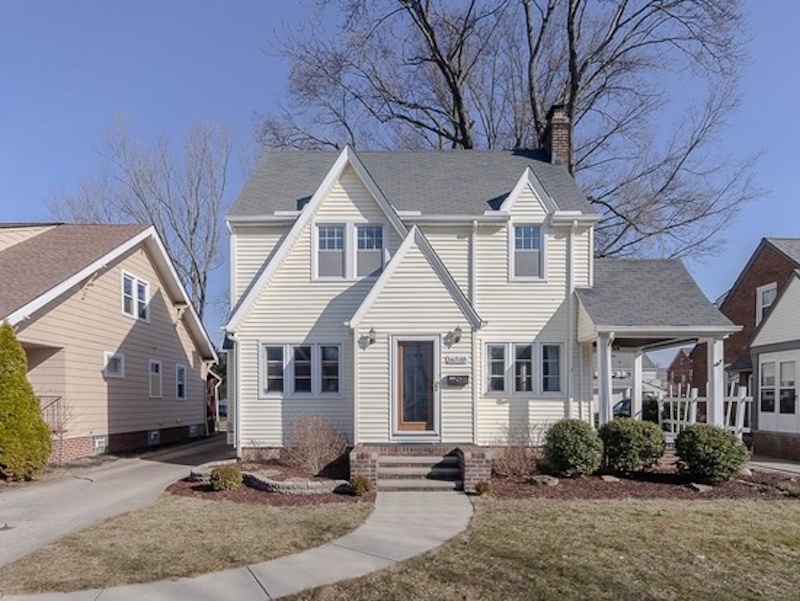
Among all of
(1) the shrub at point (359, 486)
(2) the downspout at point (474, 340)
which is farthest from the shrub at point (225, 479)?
(2) the downspout at point (474, 340)

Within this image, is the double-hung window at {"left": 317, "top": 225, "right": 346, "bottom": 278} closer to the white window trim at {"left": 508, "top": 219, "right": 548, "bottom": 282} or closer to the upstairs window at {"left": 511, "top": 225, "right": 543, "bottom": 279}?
the white window trim at {"left": 508, "top": 219, "right": 548, "bottom": 282}

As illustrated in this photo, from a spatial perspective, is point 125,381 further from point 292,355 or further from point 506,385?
point 506,385

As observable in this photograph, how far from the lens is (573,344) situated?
14.9m

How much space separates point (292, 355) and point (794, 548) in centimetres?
997

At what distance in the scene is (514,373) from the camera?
1483 centimetres

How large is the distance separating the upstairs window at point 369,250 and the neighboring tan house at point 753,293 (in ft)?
41.2

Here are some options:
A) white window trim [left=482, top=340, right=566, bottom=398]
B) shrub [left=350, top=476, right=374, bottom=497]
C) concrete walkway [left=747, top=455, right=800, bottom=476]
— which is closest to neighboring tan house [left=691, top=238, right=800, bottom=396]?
concrete walkway [left=747, top=455, right=800, bottom=476]

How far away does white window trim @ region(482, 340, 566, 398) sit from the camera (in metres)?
14.7

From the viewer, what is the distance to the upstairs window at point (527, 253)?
1504 centimetres

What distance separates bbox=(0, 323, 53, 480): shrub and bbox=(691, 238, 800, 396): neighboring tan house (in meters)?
19.1

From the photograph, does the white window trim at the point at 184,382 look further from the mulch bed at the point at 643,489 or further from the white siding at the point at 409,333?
the mulch bed at the point at 643,489

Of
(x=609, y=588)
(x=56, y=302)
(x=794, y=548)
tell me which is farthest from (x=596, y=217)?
(x=56, y=302)

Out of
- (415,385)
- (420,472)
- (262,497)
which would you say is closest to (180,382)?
(415,385)

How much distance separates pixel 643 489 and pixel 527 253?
6.21 meters
